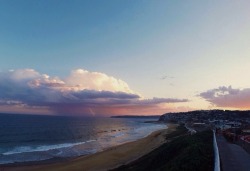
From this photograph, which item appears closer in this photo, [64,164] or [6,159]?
[64,164]

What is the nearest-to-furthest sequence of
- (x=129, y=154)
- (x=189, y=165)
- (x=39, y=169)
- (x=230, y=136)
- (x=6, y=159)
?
(x=189, y=165) → (x=230, y=136) → (x=39, y=169) → (x=6, y=159) → (x=129, y=154)

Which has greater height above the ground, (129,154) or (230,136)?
(230,136)

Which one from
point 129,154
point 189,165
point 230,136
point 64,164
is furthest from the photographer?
point 129,154

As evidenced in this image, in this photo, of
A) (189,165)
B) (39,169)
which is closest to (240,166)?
(189,165)

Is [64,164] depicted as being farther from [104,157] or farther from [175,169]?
[175,169]

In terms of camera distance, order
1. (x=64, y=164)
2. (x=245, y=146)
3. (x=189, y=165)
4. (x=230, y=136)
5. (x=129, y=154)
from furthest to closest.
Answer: (x=129, y=154) → (x=64, y=164) → (x=230, y=136) → (x=245, y=146) → (x=189, y=165)

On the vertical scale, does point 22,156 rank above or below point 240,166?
below

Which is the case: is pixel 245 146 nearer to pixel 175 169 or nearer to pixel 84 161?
pixel 175 169

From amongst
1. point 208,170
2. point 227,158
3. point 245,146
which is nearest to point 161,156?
point 245,146

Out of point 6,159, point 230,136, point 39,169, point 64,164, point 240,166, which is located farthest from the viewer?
point 6,159
